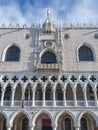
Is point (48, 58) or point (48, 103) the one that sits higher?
point (48, 58)

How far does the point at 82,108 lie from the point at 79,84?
2.83m

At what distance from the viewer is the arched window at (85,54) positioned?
1014 inches

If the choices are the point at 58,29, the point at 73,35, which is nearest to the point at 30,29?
the point at 58,29

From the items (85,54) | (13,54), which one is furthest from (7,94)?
(85,54)

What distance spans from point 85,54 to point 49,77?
18.1 ft

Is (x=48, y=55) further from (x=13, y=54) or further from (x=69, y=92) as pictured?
(x=69, y=92)

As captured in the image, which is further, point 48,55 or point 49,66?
point 48,55

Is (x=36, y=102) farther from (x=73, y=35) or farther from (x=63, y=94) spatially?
(x=73, y=35)

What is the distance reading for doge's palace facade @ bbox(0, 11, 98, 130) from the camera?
22484mm

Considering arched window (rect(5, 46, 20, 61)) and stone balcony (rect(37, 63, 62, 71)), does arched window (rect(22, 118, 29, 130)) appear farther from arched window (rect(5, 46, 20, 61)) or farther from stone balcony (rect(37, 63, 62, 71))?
arched window (rect(5, 46, 20, 61))

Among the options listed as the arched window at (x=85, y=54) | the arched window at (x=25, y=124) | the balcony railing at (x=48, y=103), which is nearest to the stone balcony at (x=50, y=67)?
the arched window at (x=85, y=54)

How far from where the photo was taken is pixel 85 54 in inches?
1029

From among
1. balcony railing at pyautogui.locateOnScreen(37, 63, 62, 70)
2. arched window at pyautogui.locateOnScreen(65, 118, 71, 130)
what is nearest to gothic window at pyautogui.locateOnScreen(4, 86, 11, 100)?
balcony railing at pyautogui.locateOnScreen(37, 63, 62, 70)

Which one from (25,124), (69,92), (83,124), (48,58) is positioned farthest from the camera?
(48,58)
